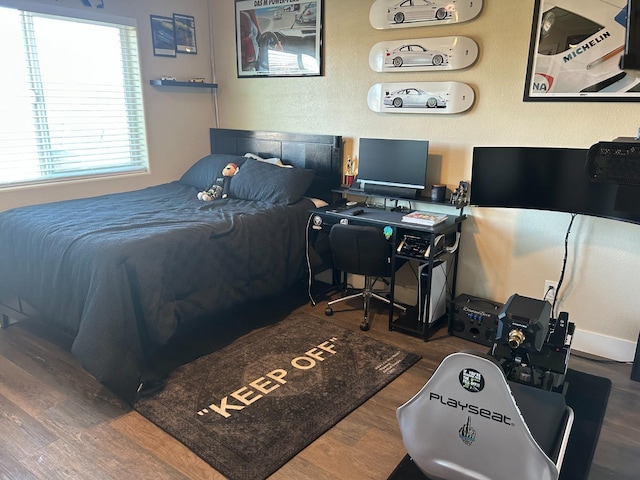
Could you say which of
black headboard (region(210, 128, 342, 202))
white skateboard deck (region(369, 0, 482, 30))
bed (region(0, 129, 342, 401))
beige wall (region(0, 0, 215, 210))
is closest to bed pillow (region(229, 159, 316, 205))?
bed (region(0, 129, 342, 401))

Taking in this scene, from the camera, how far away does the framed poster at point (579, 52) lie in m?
2.63

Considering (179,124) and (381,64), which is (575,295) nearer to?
(381,64)

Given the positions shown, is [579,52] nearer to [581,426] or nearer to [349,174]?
[349,174]

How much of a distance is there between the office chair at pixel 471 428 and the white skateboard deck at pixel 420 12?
94.9 inches

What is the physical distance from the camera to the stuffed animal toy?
370cm

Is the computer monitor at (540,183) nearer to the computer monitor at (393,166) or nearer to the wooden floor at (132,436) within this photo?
the computer monitor at (393,166)

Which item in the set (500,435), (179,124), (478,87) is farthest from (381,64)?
(500,435)

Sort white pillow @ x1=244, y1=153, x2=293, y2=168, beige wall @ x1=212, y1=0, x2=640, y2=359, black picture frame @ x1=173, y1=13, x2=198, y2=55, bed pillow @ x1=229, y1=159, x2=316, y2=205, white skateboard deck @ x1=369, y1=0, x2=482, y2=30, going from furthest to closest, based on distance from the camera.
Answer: black picture frame @ x1=173, y1=13, x2=198, y2=55
white pillow @ x1=244, y1=153, x2=293, y2=168
bed pillow @ x1=229, y1=159, x2=316, y2=205
white skateboard deck @ x1=369, y1=0, x2=482, y2=30
beige wall @ x1=212, y1=0, x2=640, y2=359

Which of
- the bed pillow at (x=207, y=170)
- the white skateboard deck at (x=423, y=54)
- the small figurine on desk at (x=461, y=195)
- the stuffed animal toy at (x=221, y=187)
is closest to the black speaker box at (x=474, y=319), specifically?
the small figurine on desk at (x=461, y=195)

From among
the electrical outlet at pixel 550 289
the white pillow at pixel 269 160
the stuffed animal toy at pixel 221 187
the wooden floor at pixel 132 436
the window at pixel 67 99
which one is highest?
the window at pixel 67 99

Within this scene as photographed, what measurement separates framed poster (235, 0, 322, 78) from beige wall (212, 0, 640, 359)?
114 mm

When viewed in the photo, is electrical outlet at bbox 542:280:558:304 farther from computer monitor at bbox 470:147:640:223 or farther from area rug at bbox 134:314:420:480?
area rug at bbox 134:314:420:480

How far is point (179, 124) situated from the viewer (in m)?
4.38

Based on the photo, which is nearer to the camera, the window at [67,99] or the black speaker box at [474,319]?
the black speaker box at [474,319]
